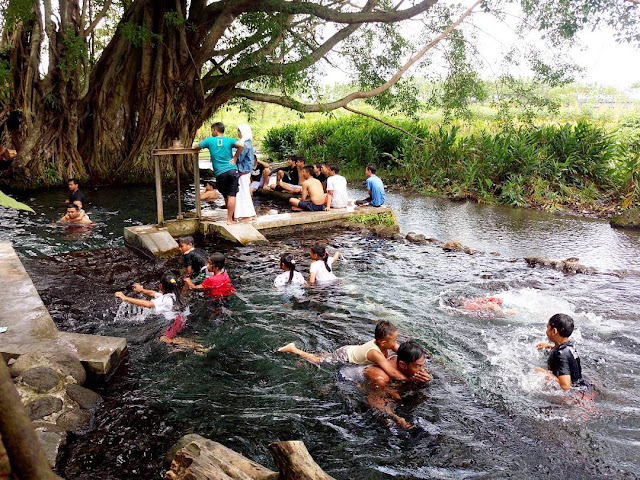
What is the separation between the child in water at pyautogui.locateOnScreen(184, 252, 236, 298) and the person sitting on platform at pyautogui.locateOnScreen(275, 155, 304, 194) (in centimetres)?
645

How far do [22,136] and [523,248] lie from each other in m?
13.6

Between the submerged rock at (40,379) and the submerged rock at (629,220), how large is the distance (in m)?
11.6

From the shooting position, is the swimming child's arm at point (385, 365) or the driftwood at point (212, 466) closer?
the driftwood at point (212, 466)

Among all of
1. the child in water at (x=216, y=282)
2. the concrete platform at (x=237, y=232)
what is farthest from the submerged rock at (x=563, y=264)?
the child in water at (x=216, y=282)

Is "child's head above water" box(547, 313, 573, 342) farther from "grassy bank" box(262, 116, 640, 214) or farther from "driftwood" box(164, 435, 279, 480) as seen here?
"grassy bank" box(262, 116, 640, 214)

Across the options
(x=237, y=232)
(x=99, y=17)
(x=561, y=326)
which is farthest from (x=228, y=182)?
(x=99, y=17)

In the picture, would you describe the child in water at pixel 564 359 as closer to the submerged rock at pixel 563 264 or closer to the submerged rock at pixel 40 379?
the submerged rock at pixel 563 264

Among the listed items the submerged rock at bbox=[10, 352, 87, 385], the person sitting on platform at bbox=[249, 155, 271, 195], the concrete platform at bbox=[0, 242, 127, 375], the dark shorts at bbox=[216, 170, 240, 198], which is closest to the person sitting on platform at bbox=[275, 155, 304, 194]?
the person sitting on platform at bbox=[249, 155, 271, 195]

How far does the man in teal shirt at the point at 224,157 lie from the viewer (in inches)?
375

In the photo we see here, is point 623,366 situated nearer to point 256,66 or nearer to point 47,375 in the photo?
point 47,375

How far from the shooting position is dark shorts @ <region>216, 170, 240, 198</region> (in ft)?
32.1

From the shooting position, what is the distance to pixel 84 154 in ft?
54.4

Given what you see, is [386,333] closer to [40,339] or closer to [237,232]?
[40,339]

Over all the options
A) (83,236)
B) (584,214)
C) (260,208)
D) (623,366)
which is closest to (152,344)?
(623,366)
